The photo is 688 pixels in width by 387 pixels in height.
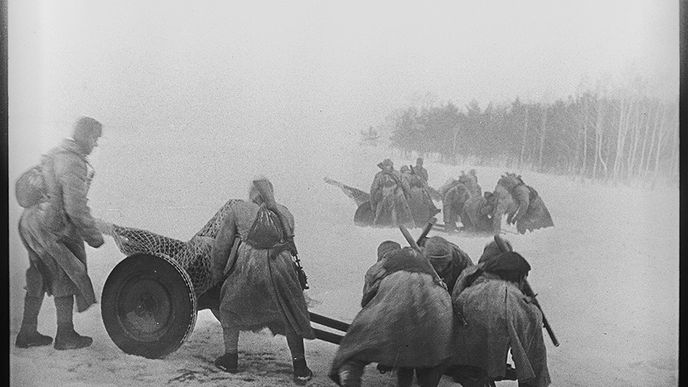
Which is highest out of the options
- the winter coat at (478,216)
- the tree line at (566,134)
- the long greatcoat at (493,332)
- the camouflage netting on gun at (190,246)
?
the tree line at (566,134)

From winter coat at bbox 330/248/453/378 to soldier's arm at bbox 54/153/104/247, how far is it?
2.98 feet

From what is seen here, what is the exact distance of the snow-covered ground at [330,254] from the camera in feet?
8.24

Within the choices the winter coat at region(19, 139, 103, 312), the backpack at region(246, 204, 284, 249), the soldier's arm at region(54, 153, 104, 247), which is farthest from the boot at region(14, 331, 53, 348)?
the backpack at region(246, 204, 284, 249)

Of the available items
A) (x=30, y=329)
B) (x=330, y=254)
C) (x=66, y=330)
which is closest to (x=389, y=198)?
(x=330, y=254)

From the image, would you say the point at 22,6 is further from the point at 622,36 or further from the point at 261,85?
the point at 622,36

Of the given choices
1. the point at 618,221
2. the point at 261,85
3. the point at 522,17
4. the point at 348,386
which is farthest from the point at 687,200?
the point at 261,85

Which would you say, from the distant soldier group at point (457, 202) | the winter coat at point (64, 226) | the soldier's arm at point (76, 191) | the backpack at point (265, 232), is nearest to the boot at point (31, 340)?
the winter coat at point (64, 226)

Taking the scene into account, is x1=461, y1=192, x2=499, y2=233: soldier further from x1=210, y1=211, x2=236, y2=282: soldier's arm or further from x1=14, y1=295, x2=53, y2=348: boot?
x1=14, y1=295, x2=53, y2=348: boot

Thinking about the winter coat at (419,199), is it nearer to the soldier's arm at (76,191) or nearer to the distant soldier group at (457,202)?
the distant soldier group at (457,202)

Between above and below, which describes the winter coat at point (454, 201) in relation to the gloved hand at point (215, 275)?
above

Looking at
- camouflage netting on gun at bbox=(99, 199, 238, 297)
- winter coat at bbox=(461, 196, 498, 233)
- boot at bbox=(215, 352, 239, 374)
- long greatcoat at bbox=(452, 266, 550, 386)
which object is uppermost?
winter coat at bbox=(461, 196, 498, 233)

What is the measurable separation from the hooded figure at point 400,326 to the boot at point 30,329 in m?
0.96

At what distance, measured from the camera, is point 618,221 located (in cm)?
252

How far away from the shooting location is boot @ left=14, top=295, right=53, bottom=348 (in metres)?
2.56
